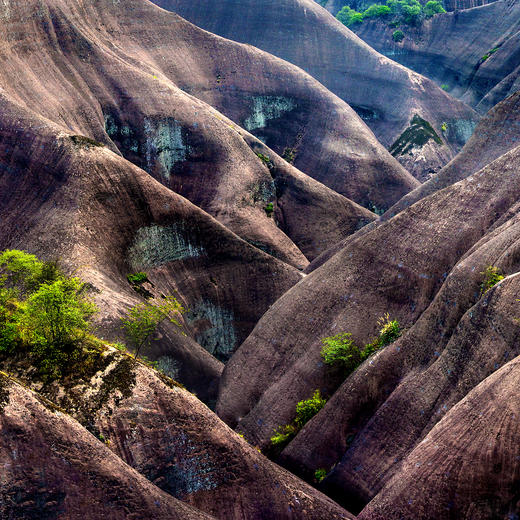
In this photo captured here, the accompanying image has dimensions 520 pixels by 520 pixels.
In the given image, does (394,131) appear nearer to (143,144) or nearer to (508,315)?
(143,144)

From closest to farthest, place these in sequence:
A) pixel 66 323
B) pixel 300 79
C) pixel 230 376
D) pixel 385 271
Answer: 1. pixel 66 323
2. pixel 385 271
3. pixel 230 376
4. pixel 300 79

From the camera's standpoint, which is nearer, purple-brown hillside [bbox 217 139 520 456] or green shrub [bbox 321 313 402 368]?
green shrub [bbox 321 313 402 368]

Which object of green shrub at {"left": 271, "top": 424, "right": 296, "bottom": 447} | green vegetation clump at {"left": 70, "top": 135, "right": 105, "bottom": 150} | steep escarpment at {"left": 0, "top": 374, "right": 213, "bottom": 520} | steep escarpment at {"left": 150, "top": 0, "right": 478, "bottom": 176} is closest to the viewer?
steep escarpment at {"left": 0, "top": 374, "right": 213, "bottom": 520}

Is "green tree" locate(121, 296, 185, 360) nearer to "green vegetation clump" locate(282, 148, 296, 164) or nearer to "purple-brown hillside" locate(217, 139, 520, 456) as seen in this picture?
"purple-brown hillside" locate(217, 139, 520, 456)

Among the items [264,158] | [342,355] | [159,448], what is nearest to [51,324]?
[159,448]

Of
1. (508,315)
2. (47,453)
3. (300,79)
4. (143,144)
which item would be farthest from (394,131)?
(47,453)

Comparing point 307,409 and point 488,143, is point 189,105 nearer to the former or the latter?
point 488,143

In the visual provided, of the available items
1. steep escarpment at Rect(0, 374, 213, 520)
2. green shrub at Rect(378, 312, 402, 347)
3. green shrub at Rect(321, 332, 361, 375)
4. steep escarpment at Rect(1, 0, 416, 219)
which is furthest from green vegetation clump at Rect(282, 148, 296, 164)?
steep escarpment at Rect(0, 374, 213, 520)

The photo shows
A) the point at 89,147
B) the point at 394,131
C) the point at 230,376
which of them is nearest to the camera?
the point at 230,376
